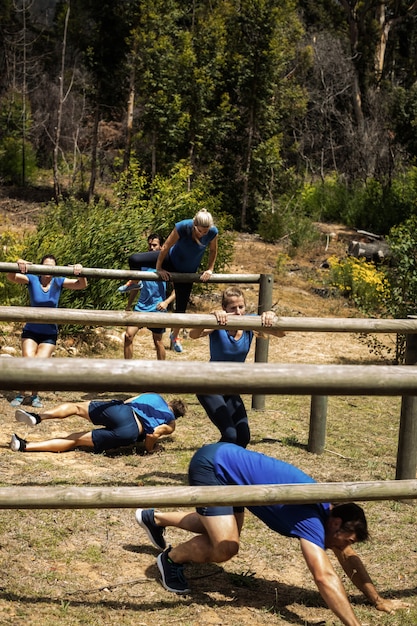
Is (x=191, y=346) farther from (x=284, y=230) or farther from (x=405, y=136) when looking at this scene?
(x=405, y=136)

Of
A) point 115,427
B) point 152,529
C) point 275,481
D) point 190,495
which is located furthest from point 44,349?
point 190,495

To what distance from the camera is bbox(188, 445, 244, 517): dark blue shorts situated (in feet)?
12.1

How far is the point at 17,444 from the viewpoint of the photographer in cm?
550

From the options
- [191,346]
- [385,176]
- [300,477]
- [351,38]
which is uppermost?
[351,38]

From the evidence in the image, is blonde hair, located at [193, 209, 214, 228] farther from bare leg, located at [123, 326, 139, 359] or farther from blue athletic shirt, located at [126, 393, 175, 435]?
bare leg, located at [123, 326, 139, 359]

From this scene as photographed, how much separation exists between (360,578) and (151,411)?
8.28ft

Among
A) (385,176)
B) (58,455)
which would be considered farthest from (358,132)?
(58,455)

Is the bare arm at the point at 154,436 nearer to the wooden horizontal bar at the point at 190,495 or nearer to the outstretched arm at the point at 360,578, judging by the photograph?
the outstretched arm at the point at 360,578

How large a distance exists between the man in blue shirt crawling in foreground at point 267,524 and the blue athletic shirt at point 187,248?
3.36m

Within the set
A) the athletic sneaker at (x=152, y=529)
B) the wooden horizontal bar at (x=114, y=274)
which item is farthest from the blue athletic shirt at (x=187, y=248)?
the athletic sneaker at (x=152, y=529)

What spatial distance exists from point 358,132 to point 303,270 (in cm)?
1631

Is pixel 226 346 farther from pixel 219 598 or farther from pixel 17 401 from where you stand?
pixel 17 401

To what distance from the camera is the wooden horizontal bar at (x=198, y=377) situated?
217 cm

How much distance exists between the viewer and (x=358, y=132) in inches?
1286
